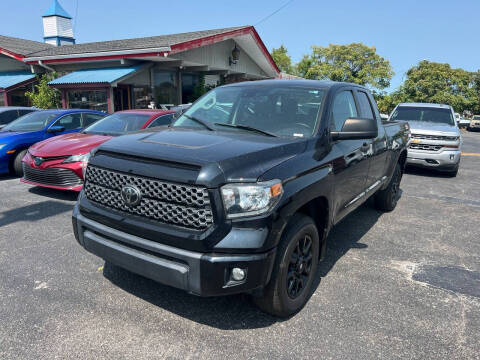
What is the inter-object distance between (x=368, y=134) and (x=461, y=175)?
784cm

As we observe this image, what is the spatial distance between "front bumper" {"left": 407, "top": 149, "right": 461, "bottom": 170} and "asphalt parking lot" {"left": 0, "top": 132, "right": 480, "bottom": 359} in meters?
4.65

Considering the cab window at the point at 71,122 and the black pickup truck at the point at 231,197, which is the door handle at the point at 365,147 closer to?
the black pickup truck at the point at 231,197

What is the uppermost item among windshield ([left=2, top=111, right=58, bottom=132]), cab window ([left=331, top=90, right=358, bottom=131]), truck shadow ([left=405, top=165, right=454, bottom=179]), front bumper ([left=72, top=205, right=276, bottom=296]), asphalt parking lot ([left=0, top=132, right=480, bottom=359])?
cab window ([left=331, top=90, right=358, bottom=131])

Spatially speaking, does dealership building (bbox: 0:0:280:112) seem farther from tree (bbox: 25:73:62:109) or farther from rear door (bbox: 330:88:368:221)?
rear door (bbox: 330:88:368:221)

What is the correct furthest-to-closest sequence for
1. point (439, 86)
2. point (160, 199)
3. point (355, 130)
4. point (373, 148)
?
1. point (439, 86)
2. point (373, 148)
3. point (355, 130)
4. point (160, 199)

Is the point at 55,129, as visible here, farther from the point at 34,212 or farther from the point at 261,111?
the point at 261,111

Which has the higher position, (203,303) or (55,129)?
(55,129)

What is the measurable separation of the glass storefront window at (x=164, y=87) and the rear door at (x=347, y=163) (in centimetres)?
1456

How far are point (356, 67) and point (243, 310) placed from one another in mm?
46397

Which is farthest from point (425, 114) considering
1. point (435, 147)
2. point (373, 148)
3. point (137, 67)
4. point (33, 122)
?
point (137, 67)

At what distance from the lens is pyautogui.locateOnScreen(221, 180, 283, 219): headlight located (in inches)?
93.1

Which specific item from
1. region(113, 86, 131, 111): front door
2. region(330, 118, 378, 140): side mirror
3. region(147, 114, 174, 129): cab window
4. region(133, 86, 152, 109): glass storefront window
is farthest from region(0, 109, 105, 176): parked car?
region(133, 86, 152, 109): glass storefront window

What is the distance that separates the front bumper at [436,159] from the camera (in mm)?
8758

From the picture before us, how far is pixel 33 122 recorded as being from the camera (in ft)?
27.6
